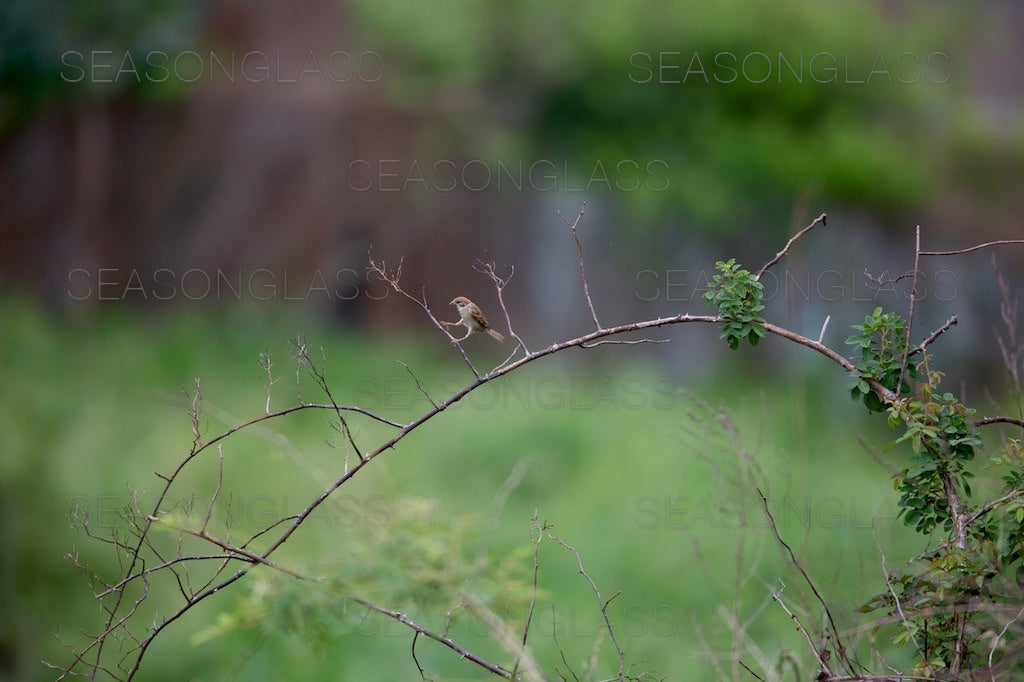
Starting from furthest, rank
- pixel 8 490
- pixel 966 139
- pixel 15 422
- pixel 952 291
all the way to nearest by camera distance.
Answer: pixel 966 139, pixel 952 291, pixel 15 422, pixel 8 490

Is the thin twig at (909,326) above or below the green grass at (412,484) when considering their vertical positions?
below

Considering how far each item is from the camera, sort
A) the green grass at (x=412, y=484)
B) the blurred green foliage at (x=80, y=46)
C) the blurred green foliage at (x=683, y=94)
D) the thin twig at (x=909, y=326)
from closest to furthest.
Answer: the thin twig at (x=909, y=326) → the green grass at (x=412, y=484) → the blurred green foliage at (x=80, y=46) → the blurred green foliage at (x=683, y=94)

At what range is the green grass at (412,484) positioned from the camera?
5.20 meters

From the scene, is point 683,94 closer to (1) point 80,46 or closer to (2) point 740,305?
(1) point 80,46

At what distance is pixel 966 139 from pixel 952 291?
2.84 m

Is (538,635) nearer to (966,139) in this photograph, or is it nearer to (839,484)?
(839,484)

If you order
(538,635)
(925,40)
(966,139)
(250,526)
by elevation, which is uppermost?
(925,40)

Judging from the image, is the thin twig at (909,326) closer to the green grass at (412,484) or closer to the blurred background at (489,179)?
the green grass at (412,484)

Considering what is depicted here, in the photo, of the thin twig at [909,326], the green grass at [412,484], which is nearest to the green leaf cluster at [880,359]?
the thin twig at [909,326]

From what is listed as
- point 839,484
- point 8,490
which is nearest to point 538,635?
point 839,484

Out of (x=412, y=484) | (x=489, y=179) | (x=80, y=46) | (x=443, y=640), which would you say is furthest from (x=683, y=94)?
(x=443, y=640)

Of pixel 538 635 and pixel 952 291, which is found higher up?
pixel 952 291

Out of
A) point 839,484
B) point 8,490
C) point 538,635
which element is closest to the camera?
point 538,635

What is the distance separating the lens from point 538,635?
18.1ft
